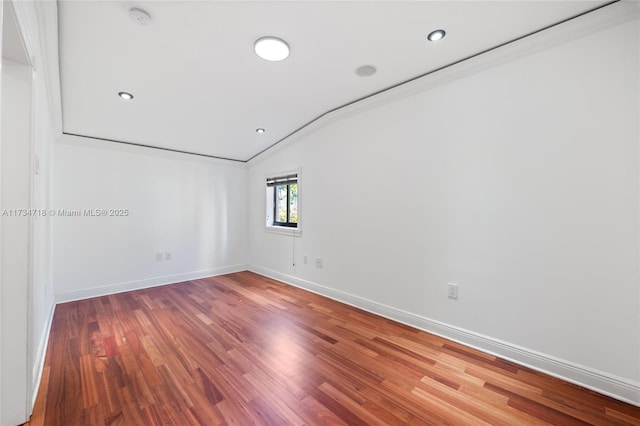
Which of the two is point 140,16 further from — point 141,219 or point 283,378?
point 141,219

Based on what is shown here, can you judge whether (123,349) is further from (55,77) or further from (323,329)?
(55,77)

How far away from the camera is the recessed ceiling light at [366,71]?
7.36 ft

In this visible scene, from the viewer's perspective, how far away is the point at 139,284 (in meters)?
3.71

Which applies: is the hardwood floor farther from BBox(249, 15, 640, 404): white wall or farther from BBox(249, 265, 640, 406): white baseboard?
BBox(249, 15, 640, 404): white wall

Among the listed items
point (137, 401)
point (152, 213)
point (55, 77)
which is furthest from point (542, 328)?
point (152, 213)

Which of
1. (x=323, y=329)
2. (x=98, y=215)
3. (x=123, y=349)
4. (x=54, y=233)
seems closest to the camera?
(x=123, y=349)

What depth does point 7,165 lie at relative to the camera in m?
1.35

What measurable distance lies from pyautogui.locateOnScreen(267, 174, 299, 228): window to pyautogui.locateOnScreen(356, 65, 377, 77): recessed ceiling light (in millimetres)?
1915

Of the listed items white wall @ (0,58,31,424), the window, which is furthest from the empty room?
the window

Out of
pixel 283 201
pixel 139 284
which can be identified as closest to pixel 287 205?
pixel 283 201

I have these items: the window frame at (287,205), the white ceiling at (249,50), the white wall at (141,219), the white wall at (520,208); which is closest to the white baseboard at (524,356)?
the white wall at (520,208)

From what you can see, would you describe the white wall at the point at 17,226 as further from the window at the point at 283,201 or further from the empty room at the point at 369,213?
the window at the point at 283,201

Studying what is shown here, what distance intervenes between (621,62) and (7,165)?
3605 millimetres

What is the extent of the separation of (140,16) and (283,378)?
2552 millimetres
